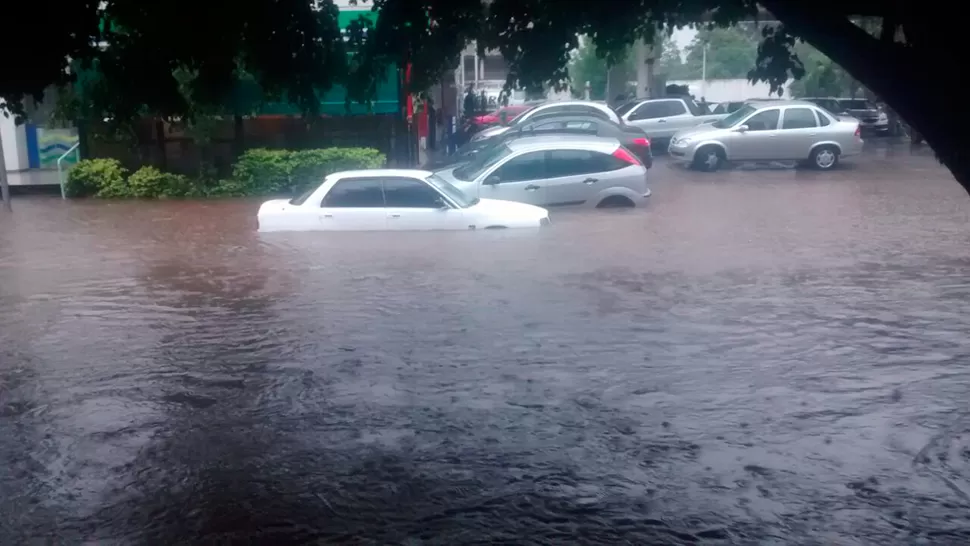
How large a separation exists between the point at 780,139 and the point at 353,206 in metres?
13.2

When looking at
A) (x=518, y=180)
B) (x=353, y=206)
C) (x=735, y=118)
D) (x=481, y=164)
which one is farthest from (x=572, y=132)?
(x=353, y=206)

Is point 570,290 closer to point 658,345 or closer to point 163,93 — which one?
point 658,345

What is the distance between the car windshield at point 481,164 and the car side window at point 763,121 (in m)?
8.91

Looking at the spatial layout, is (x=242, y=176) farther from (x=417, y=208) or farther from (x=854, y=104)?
(x=854, y=104)

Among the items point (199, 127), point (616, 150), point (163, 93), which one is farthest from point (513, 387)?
point (199, 127)

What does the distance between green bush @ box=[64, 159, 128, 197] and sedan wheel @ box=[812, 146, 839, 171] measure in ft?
51.6

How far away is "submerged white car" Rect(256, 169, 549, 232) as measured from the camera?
609 inches

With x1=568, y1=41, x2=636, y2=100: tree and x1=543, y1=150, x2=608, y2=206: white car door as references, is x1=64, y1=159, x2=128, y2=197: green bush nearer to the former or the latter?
x1=543, y1=150, x2=608, y2=206: white car door

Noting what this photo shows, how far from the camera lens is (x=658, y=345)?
35.5 feet

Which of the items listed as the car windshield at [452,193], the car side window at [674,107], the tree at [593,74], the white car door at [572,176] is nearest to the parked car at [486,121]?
the car side window at [674,107]

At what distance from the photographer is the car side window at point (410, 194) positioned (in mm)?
15500

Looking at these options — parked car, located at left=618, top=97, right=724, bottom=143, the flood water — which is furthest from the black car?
the flood water

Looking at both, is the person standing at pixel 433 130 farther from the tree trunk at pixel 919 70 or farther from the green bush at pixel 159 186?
the tree trunk at pixel 919 70

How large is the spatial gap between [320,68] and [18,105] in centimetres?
188
